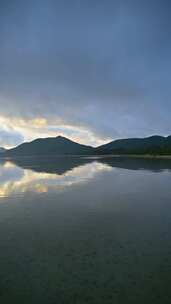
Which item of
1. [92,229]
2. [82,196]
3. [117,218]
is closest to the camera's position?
[92,229]

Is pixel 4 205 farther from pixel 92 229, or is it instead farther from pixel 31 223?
pixel 92 229

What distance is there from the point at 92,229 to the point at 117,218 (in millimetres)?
3365

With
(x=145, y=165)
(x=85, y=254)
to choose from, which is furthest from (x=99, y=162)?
(x=85, y=254)

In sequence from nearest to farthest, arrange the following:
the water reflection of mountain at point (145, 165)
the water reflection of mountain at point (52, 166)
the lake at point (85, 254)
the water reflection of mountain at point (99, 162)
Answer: the lake at point (85, 254)
the water reflection of mountain at point (52, 166)
the water reflection of mountain at point (99, 162)
the water reflection of mountain at point (145, 165)

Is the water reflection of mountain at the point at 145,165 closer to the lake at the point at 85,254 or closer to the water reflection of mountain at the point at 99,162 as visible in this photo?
the water reflection of mountain at the point at 99,162

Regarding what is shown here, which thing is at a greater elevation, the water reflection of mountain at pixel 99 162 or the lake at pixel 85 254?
the water reflection of mountain at pixel 99 162

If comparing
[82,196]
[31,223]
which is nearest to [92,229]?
[31,223]

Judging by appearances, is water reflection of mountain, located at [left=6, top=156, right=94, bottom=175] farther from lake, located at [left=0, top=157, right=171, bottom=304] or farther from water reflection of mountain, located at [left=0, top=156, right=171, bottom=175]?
lake, located at [left=0, top=157, right=171, bottom=304]

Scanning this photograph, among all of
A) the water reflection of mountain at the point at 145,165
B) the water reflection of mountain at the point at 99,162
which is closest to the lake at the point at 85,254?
the water reflection of mountain at the point at 99,162

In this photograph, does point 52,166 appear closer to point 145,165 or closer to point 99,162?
point 99,162

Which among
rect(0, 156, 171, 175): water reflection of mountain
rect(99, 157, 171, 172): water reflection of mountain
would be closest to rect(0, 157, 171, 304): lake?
rect(0, 156, 171, 175): water reflection of mountain

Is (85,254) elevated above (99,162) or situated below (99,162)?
below

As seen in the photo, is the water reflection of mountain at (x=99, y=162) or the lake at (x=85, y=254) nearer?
the lake at (x=85, y=254)

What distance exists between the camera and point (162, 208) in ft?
67.8
